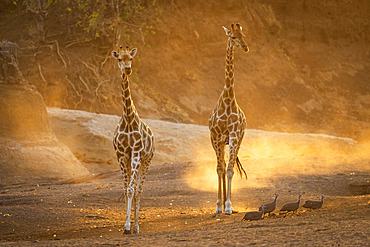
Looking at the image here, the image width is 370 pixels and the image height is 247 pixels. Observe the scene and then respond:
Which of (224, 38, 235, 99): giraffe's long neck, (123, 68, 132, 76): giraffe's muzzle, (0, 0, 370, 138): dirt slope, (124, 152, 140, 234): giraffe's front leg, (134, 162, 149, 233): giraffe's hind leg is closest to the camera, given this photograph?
(124, 152, 140, 234): giraffe's front leg

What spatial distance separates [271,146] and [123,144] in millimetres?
12060

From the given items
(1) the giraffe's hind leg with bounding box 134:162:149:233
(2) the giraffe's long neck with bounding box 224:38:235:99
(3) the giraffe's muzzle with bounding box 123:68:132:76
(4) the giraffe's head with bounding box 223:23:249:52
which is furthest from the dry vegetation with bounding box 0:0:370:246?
(4) the giraffe's head with bounding box 223:23:249:52

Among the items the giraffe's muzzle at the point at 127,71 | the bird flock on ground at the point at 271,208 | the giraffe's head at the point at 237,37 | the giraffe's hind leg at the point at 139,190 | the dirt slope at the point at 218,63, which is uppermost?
the dirt slope at the point at 218,63

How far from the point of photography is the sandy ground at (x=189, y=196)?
21.3ft

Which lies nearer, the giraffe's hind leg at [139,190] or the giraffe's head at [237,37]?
the giraffe's hind leg at [139,190]

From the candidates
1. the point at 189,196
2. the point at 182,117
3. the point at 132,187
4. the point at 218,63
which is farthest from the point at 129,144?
the point at 218,63

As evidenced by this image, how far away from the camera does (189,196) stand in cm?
1174

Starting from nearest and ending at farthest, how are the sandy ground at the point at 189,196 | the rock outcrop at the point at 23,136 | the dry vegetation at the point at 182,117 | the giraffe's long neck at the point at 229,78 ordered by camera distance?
the sandy ground at the point at 189,196
the dry vegetation at the point at 182,117
the giraffe's long neck at the point at 229,78
the rock outcrop at the point at 23,136

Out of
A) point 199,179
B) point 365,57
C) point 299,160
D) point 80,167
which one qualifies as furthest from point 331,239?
point 365,57

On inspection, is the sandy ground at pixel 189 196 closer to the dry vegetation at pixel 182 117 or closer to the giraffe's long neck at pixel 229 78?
the dry vegetation at pixel 182 117

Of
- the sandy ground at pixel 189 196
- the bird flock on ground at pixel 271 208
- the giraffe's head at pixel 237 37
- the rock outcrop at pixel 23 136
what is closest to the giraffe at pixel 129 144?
the sandy ground at pixel 189 196

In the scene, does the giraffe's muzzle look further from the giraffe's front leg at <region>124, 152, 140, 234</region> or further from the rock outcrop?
the rock outcrop

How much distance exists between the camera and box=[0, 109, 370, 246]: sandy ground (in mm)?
6484

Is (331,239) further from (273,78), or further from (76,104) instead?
(273,78)
